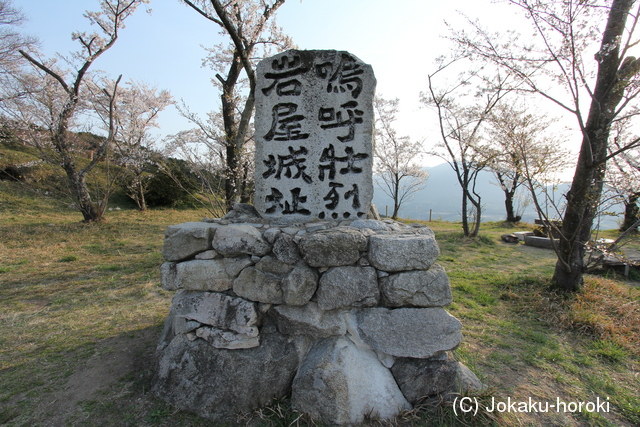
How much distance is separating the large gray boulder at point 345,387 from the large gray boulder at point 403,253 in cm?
75

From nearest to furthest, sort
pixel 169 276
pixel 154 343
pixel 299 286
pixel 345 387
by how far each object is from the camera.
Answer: pixel 345 387 < pixel 299 286 < pixel 169 276 < pixel 154 343

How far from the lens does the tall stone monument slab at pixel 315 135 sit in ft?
11.2

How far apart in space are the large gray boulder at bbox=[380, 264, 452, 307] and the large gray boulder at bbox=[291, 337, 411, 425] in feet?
1.75

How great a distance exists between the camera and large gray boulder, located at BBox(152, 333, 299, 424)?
8.58 ft

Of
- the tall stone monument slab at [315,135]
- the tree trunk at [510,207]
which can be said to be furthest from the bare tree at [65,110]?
the tree trunk at [510,207]

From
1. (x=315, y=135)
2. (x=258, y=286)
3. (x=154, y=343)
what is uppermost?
(x=315, y=135)

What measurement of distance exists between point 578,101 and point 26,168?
2027 cm

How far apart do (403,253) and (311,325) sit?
0.97 metres

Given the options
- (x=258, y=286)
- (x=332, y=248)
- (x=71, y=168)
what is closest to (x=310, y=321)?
(x=258, y=286)

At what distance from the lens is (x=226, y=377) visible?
2635 mm

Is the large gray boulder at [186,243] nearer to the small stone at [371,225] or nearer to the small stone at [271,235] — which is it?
the small stone at [271,235]

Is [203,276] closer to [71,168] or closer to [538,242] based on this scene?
[71,168]

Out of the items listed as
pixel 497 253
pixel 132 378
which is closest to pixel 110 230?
pixel 132 378

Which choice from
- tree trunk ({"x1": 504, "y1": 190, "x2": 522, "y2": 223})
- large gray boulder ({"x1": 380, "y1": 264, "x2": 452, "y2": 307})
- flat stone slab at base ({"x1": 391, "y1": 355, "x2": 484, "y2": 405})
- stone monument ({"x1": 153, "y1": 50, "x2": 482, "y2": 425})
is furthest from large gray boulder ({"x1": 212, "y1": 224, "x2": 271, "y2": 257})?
tree trunk ({"x1": 504, "y1": 190, "x2": 522, "y2": 223})
